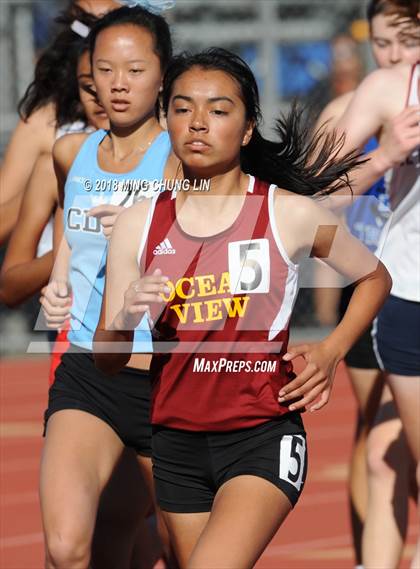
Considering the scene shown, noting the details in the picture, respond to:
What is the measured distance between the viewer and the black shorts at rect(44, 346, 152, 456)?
165 inches

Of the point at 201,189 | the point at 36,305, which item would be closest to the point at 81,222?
the point at 201,189

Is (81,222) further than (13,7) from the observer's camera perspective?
No

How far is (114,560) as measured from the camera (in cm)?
460

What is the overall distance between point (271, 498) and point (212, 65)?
1160 mm

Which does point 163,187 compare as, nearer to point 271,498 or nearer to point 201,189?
point 201,189

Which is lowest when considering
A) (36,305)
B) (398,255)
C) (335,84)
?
(36,305)

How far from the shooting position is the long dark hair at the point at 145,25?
14.3 ft

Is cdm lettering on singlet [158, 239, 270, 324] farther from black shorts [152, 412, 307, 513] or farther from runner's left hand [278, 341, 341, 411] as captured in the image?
black shorts [152, 412, 307, 513]

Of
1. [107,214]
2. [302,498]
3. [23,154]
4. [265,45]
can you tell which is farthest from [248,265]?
[265,45]

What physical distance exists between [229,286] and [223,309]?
2.5 inches

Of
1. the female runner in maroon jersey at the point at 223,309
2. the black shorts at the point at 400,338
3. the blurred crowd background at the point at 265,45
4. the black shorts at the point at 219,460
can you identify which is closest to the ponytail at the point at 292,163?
the female runner in maroon jersey at the point at 223,309

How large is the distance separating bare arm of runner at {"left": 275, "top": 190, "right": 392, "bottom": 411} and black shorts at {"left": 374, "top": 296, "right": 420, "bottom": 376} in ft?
2.99

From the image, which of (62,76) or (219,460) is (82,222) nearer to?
(219,460)

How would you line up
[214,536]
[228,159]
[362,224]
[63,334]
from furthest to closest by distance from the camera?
[362,224] < [63,334] < [228,159] < [214,536]
